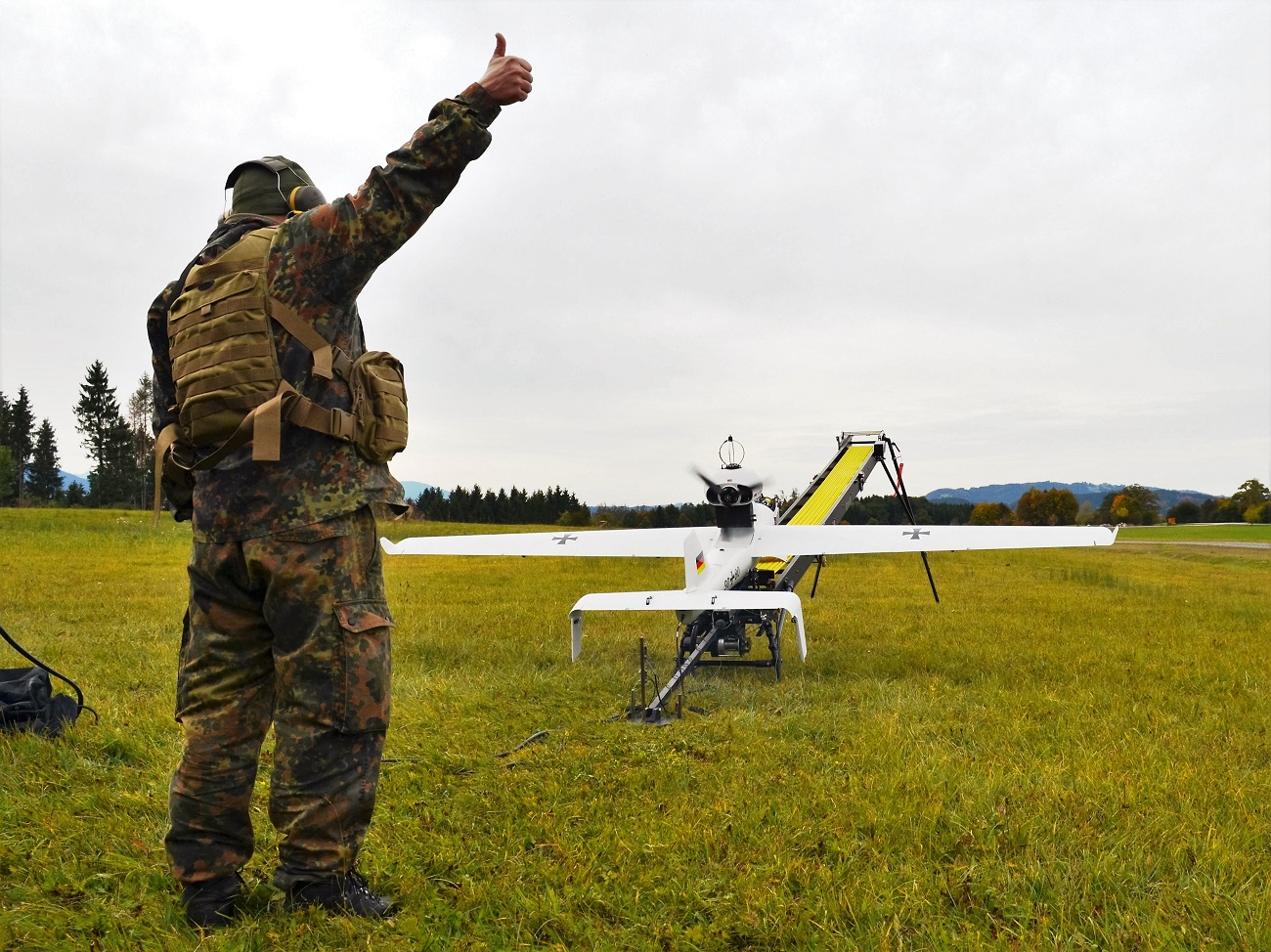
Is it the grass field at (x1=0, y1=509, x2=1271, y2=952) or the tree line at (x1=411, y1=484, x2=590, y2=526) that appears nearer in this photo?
the grass field at (x1=0, y1=509, x2=1271, y2=952)

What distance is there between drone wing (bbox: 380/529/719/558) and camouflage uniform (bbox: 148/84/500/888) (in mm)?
6831

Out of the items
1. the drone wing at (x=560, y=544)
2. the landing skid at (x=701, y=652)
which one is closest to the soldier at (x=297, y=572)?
the landing skid at (x=701, y=652)

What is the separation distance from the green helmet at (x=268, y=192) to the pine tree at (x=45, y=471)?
291ft

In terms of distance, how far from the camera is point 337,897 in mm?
3051

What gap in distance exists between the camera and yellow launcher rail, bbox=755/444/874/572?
41.6 feet

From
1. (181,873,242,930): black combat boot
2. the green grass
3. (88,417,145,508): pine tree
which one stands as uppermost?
(88,417,145,508): pine tree

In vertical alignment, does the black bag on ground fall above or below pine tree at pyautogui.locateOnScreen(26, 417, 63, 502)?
below

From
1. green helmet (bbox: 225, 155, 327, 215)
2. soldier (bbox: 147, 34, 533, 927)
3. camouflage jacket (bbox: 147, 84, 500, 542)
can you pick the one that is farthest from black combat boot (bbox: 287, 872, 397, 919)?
green helmet (bbox: 225, 155, 327, 215)

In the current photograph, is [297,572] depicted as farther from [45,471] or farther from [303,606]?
[45,471]

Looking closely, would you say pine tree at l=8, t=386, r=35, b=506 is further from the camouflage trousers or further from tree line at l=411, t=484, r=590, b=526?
the camouflage trousers

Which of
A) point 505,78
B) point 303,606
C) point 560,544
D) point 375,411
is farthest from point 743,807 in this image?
point 560,544

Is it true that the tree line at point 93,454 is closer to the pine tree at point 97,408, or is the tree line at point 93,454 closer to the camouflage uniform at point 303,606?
the pine tree at point 97,408

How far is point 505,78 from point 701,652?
16.4 ft

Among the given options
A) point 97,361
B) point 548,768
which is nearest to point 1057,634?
point 548,768
